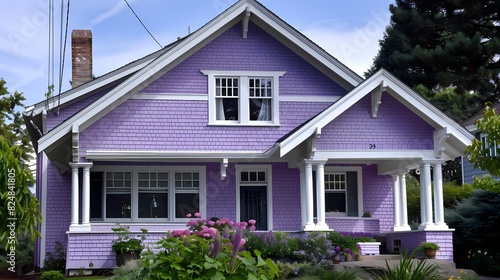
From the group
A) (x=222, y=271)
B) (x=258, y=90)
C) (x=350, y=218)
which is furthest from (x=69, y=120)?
(x=222, y=271)

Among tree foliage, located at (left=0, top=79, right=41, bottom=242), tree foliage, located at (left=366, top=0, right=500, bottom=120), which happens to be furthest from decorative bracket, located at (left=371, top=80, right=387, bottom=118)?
tree foliage, located at (left=366, top=0, right=500, bottom=120)

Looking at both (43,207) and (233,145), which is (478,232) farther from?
(43,207)

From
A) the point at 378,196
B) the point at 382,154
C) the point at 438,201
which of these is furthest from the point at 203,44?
the point at 438,201

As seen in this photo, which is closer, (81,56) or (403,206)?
(403,206)

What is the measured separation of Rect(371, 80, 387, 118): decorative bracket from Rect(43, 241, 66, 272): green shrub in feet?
31.4

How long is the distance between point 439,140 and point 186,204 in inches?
292

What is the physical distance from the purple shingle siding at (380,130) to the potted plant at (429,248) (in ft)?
8.78

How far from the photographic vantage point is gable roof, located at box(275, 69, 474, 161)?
19.6 meters

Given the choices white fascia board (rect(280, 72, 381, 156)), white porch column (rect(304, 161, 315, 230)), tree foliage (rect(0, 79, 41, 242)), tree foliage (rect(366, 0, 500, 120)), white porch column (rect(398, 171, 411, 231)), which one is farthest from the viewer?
tree foliage (rect(366, 0, 500, 120))

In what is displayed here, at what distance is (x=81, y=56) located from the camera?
24578 millimetres

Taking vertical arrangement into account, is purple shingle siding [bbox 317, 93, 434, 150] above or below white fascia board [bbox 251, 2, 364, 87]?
below

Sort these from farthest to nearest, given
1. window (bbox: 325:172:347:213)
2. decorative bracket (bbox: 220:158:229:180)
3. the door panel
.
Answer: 1. window (bbox: 325:172:347:213)
2. the door panel
3. decorative bracket (bbox: 220:158:229:180)

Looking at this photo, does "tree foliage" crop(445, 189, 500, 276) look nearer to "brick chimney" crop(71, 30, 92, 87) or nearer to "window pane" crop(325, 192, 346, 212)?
"window pane" crop(325, 192, 346, 212)

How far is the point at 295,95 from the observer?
22.4 m
